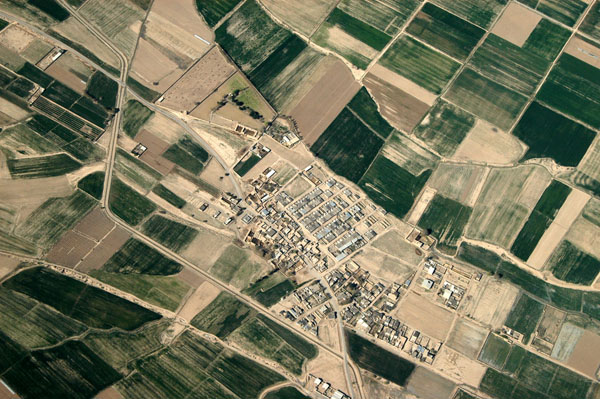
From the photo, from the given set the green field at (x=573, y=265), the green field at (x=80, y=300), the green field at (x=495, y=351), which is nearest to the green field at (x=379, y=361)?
the green field at (x=495, y=351)

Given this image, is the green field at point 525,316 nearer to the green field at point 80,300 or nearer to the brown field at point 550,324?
the brown field at point 550,324

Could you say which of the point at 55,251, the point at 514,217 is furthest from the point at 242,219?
the point at 514,217

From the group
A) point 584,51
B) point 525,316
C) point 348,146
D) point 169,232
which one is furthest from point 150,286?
point 584,51

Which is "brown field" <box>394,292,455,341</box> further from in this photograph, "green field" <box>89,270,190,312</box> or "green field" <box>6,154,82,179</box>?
"green field" <box>6,154,82,179</box>

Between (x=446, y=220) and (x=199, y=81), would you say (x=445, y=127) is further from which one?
(x=199, y=81)

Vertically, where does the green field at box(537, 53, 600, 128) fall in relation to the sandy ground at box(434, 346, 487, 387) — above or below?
above

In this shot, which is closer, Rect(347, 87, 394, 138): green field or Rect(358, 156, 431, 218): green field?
Rect(358, 156, 431, 218): green field

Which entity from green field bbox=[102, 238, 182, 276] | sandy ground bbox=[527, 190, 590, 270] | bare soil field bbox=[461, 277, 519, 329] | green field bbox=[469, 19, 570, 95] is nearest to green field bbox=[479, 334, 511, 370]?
bare soil field bbox=[461, 277, 519, 329]
